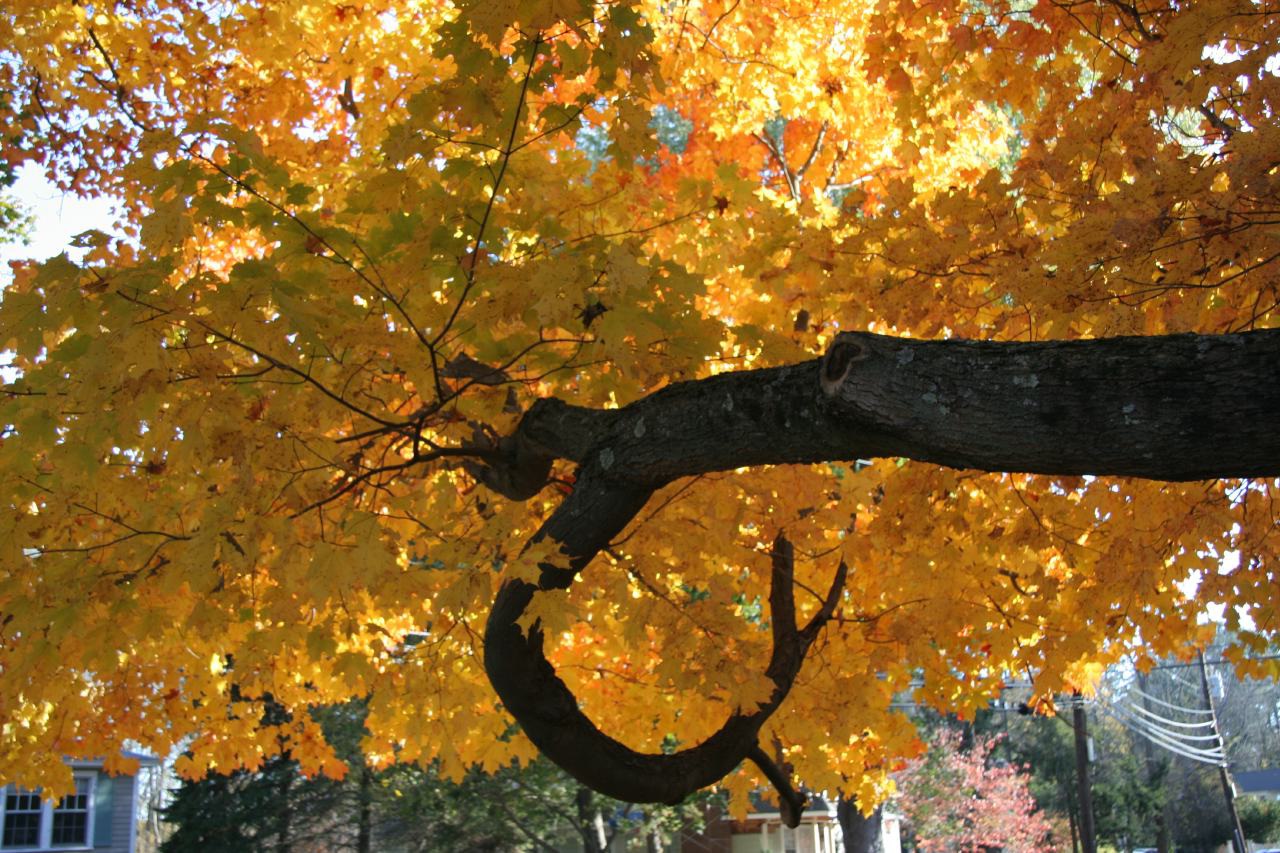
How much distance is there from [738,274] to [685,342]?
11.2 feet

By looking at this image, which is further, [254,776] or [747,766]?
[254,776]

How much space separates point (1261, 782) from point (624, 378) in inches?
1465

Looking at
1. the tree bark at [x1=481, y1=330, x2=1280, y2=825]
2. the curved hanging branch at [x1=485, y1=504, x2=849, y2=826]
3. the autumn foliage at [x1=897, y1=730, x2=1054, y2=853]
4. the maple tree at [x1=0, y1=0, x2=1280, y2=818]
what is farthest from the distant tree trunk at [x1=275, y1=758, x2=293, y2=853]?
the autumn foliage at [x1=897, y1=730, x2=1054, y2=853]

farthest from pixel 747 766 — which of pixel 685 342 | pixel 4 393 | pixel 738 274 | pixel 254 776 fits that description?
pixel 254 776

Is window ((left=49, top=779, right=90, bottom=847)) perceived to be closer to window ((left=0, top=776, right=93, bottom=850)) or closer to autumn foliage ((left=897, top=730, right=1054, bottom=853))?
window ((left=0, top=776, right=93, bottom=850))

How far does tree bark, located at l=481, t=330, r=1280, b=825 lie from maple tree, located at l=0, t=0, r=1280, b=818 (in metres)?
0.01

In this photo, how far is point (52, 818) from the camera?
19.4 metres

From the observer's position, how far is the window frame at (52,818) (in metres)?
18.6

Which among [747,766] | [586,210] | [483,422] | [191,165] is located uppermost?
[586,210]

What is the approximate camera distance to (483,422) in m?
4.52

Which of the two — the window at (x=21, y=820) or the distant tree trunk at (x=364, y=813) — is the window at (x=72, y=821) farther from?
the distant tree trunk at (x=364, y=813)

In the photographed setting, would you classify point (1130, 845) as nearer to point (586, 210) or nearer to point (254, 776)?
point (254, 776)

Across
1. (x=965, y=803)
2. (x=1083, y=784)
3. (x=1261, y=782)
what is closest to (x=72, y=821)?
(x=1083, y=784)

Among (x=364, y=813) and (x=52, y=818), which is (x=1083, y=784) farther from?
(x=52, y=818)
